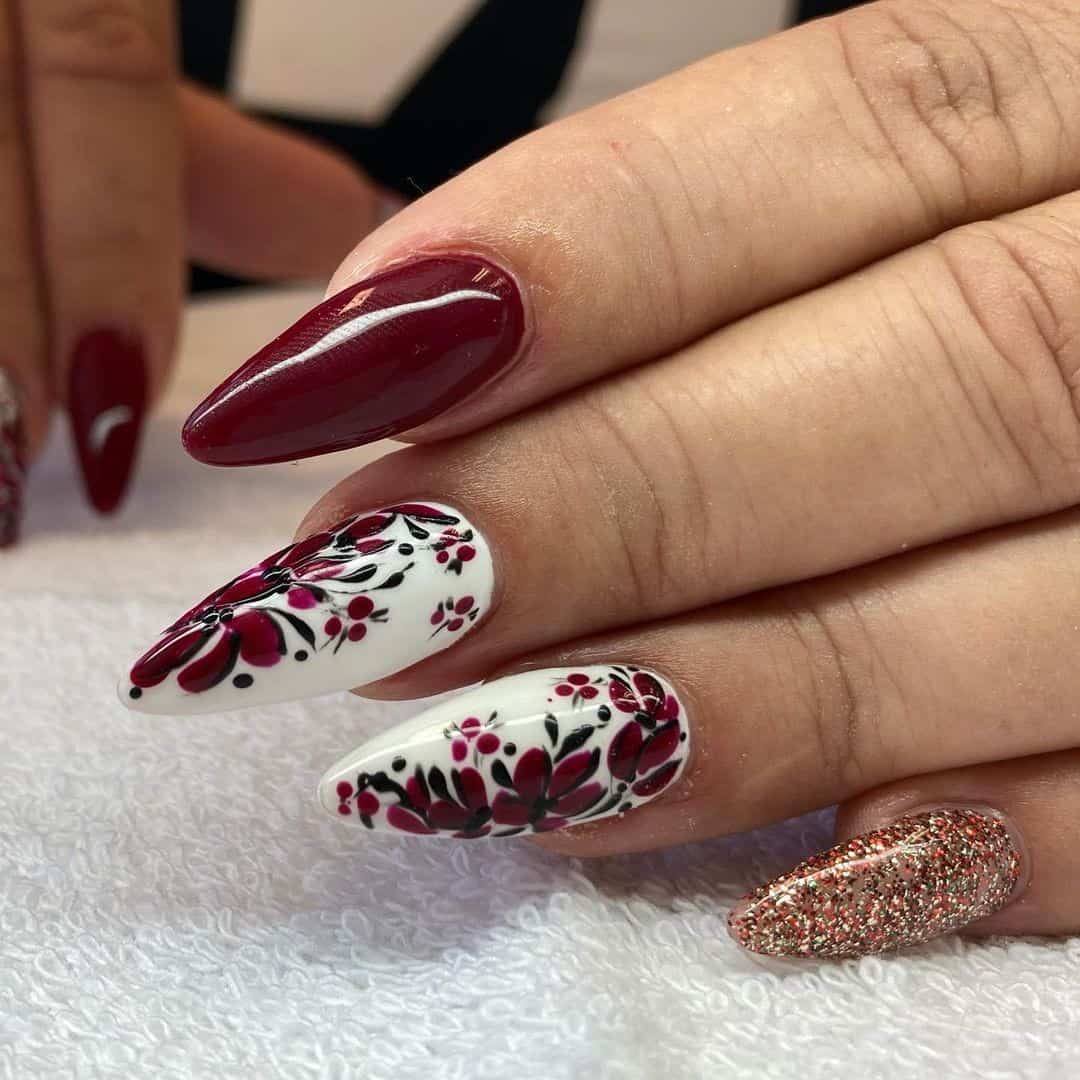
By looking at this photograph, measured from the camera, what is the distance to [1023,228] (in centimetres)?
53

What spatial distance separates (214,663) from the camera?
18.5 inches

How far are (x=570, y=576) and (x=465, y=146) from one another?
4.52ft

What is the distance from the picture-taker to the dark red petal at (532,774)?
1.59ft

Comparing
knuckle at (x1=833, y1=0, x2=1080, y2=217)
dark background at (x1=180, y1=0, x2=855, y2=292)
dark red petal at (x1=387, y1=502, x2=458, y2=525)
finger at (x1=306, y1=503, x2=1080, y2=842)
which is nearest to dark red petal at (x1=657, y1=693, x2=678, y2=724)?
finger at (x1=306, y1=503, x2=1080, y2=842)

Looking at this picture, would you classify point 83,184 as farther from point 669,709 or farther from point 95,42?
point 669,709

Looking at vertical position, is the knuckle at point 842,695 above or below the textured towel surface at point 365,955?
above

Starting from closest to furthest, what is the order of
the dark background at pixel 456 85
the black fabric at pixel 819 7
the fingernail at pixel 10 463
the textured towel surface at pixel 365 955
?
the textured towel surface at pixel 365 955, the fingernail at pixel 10 463, the black fabric at pixel 819 7, the dark background at pixel 456 85

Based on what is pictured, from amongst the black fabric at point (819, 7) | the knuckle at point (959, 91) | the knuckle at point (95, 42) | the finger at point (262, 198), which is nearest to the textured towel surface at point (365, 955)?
the knuckle at point (959, 91)

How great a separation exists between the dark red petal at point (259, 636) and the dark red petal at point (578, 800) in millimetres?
118

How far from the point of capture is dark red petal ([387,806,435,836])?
19.1 inches

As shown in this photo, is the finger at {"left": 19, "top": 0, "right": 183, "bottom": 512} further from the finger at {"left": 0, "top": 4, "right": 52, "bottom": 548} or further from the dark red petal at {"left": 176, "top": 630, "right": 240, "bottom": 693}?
the dark red petal at {"left": 176, "top": 630, "right": 240, "bottom": 693}

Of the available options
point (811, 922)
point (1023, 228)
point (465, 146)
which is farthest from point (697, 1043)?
point (465, 146)

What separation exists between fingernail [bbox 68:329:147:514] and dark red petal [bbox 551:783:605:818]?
64 centimetres

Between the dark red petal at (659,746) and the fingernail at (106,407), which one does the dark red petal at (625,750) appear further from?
the fingernail at (106,407)
